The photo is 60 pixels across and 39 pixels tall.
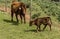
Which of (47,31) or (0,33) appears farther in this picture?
(47,31)

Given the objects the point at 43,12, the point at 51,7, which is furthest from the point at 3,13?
the point at 51,7

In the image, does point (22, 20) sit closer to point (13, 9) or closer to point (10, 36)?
point (13, 9)

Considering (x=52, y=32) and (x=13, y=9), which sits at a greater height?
(x=13, y=9)

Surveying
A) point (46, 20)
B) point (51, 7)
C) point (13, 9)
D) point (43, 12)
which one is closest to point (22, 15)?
point (13, 9)

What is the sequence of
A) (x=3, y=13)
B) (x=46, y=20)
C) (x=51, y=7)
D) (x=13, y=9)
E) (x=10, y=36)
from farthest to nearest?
1. (x=51, y=7)
2. (x=3, y=13)
3. (x=13, y=9)
4. (x=46, y=20)
5. (x=10, y=36)

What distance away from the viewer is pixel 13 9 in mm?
16812

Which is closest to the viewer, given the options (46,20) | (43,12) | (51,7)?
(46,20)

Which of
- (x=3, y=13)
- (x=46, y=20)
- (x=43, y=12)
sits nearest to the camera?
(x=46, y=20)

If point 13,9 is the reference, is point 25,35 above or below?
below

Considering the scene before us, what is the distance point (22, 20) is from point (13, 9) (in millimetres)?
1033

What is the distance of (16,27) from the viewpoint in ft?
49.8

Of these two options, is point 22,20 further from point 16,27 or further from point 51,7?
point 51,7

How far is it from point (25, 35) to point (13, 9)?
3.69m

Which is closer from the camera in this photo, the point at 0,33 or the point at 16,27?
the point at 0,33
